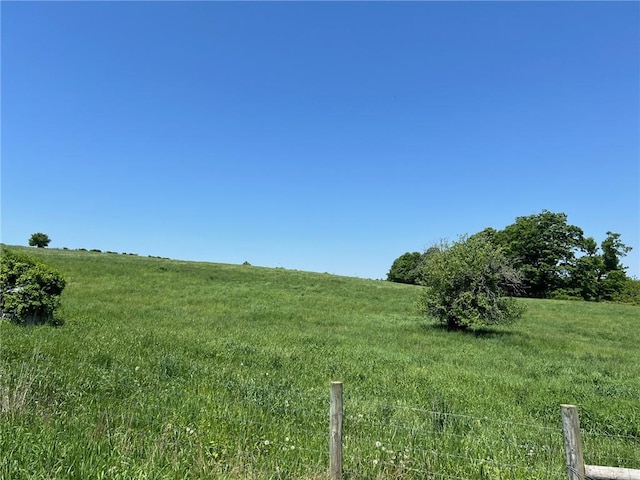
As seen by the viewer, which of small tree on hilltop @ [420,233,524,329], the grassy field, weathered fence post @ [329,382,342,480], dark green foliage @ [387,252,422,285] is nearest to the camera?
weathered fence post @ [329,382,342,480]

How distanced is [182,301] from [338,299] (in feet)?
39.8

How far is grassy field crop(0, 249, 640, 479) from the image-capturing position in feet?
15.5

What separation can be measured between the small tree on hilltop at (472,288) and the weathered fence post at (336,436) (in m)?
17.6

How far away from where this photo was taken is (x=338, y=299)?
32.7 meters

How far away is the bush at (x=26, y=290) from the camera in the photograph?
13.8 m

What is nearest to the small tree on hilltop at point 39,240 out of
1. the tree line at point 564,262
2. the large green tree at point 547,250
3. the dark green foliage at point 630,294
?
the tree line at point 564,262

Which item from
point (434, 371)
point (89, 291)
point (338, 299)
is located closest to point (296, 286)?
point (338, 299)

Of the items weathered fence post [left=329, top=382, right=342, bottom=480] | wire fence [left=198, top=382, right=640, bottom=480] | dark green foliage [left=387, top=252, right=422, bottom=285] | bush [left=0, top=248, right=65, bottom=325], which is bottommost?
wire fence [left=198, top=382, right=640, bottom=480]

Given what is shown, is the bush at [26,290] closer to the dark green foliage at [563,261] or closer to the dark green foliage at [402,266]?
the dark green foliage at [563,261]

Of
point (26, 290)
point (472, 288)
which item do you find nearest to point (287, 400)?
point (26, 290)

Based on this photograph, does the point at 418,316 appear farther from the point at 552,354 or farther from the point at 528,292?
the point at 528,292

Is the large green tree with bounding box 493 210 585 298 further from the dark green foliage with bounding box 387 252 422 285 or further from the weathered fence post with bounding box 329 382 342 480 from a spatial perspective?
the weathered fence post with bounding box 329 382 342 480

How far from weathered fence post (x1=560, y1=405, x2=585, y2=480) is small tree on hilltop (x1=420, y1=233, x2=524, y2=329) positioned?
1745 cm

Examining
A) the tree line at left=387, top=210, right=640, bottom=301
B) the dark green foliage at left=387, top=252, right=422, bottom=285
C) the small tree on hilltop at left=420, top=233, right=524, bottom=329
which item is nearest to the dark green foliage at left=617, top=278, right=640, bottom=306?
the tree line at left=387, top=210, right=640, bottom=301
